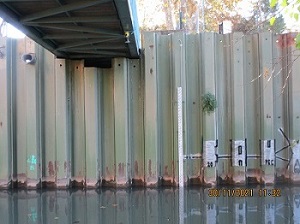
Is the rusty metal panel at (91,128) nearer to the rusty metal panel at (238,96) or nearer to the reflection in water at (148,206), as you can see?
the reflection in water at (148,206)

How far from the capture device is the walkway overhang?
13.7 feet

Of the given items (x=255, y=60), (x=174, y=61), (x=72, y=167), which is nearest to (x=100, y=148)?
(x=72, y=167)

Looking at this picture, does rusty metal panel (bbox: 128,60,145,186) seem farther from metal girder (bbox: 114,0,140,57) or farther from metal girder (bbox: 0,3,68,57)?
metal girder (bbox: 0,3,68,57)

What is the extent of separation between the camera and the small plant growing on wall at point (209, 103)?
23.0ft

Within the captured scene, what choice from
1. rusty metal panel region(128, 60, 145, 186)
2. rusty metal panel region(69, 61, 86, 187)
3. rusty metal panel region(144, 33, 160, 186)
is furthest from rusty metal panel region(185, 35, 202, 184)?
rusty metal panel region(69, 61, 86, 187)

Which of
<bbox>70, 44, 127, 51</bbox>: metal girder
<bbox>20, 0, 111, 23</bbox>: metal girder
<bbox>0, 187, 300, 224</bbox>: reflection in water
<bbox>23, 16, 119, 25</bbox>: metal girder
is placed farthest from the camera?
<bbox>70, 44, 127, 51</bbox>: metal girder

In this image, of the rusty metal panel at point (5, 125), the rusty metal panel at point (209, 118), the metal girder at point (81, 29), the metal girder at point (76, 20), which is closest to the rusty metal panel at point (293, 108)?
the rusty metal panel at point (209, 118)

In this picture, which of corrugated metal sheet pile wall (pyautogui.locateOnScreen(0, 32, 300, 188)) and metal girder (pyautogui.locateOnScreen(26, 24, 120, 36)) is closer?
metal girder (pyautogui.locateOnScreen(26, 24, 120, 36))

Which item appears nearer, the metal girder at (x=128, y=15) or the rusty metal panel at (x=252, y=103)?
the metal girder at (x=128, y=15)

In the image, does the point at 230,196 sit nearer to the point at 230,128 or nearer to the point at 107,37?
the point at 230,128

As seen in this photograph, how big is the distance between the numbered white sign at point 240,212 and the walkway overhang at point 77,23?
112 inches

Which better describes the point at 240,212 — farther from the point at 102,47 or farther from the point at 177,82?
the point at 102,47

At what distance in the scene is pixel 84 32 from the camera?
5316mm

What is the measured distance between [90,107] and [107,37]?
192 cm
